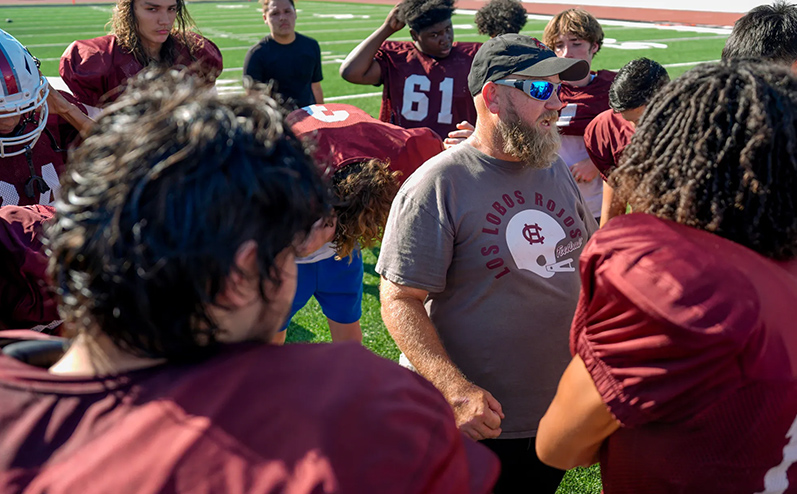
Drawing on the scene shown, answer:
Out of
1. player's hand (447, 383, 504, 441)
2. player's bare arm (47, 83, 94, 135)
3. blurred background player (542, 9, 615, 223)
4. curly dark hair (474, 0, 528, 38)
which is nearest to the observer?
player's hand (447, 383, 504, 441)

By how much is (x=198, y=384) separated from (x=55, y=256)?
287mm

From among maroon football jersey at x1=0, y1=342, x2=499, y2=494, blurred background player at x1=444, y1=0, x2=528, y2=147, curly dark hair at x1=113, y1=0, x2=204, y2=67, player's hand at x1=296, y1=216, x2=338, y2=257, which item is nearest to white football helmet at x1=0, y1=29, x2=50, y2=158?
curly dark hair at x1=113, y1=0, x2=204, y2=67

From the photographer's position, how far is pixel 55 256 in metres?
0.98

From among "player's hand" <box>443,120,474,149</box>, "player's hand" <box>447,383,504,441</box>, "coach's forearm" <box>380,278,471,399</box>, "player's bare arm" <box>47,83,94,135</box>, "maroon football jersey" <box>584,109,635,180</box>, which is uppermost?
"player's bare arm" <box>47,83,94,135</box>

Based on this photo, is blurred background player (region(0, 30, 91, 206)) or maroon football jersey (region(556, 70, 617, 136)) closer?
blurred background player (region(0, 30, 91, 206))

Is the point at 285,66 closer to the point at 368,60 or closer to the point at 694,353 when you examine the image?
the point at 368,60

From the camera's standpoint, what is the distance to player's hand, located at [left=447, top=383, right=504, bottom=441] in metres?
1.88

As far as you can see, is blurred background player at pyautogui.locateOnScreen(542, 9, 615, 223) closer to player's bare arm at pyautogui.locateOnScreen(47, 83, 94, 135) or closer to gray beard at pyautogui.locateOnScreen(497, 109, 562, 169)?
gray beard at pyautogui.locateOnScreen(497, 109, 562, 169)

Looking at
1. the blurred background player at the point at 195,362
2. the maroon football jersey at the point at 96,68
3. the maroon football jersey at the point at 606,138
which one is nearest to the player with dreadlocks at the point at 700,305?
the blurred background player at the point at 195,362

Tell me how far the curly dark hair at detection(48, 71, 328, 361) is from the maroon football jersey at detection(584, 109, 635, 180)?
294cm

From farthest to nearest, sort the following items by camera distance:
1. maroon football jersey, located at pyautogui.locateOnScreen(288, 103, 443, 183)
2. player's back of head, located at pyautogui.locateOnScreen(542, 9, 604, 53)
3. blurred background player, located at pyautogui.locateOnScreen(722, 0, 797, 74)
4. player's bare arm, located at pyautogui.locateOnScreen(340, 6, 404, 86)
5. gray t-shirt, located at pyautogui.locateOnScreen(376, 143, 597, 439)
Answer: player's bare arm, located at pyautogui.locateOnScreen(340, 6, 404, 86) < player's back of head, located at pyautogui.locateOnScreen(542, 9, 604, 53) < blurred background player, located at pyautogui.locateOnScreen(722, 0, 797, 74) < maroon football jersey, located at pyautogui.locateOnScreen(288, 103, 443, 183) < gray t-shirt, located at pyautogui.locateOnScreen(376, 143, 597, 439)

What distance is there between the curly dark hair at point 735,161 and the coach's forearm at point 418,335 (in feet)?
2.75

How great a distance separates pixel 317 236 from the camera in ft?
6.33

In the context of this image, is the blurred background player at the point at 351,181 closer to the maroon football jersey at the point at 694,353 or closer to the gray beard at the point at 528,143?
the gray beard at the point at 528,143
